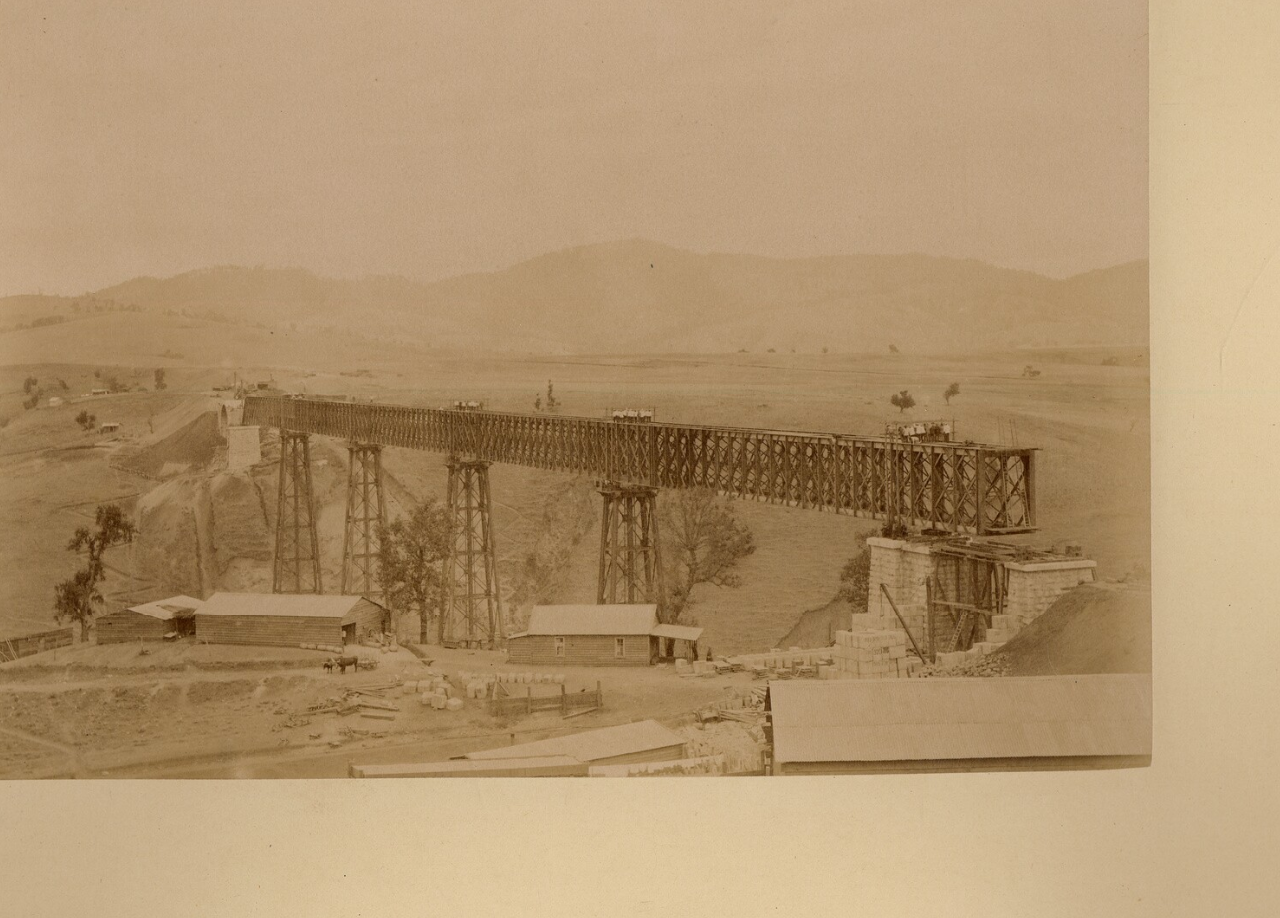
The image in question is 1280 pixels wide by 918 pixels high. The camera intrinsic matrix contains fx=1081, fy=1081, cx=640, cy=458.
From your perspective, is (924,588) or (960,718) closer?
(960,718)

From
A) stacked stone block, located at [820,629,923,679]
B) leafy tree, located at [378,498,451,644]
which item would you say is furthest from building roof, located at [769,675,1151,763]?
leafy tree, located at [378,498,451,644]

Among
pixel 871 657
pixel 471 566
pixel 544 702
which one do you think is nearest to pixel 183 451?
pixel 471 566

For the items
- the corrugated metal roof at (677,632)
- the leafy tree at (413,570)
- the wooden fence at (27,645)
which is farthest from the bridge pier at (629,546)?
the wooden fence at (27,645)

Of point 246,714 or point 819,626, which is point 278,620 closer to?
point 246,714

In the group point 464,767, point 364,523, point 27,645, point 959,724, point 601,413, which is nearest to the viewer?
point 464,767

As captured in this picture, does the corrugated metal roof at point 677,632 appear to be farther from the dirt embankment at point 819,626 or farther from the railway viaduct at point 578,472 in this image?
the dirt embankment at point 819,626

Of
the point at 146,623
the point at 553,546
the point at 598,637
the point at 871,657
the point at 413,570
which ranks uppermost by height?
the point at 553,546

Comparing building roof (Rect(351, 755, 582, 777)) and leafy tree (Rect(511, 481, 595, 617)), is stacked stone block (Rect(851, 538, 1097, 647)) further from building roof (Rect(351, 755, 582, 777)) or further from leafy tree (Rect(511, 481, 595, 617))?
building roof (Rect(351, 755, 582, 777))
